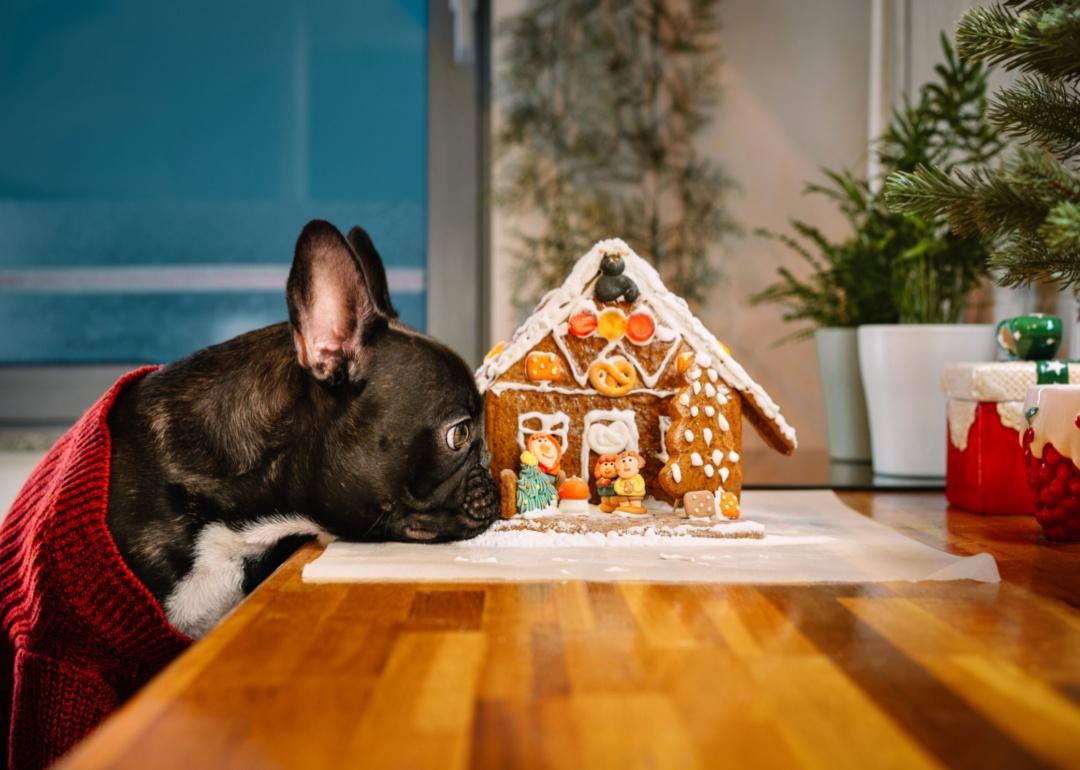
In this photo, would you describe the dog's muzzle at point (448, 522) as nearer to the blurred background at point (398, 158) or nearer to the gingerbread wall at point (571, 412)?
the gingerbread wall at point (571, 412)

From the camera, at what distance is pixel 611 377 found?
1091 millimetres

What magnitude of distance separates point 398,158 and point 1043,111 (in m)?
2.26

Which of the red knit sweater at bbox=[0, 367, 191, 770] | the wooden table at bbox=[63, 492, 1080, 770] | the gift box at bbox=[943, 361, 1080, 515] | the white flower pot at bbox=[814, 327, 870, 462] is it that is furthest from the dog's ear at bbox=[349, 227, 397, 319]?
the white flower pot at bbox=[814, 327, 870, 462]

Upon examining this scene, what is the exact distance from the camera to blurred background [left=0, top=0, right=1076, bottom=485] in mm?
2559

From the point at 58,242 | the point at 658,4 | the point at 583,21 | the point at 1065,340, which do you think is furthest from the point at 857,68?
the point at 58,242

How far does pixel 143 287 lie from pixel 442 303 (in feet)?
2.88

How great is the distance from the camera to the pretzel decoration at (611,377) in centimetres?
109

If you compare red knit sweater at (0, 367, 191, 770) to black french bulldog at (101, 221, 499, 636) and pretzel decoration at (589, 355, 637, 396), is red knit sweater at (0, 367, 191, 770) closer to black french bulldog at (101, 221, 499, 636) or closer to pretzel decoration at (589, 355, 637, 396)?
black french bulldog at (101, 221, 499, 636)

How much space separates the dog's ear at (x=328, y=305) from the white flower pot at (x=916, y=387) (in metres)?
0.95

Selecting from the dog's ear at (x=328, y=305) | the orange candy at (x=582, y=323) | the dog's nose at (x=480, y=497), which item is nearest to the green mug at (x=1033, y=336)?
the orange candy at (x=582, y=323)

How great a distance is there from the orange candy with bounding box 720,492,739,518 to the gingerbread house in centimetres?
2

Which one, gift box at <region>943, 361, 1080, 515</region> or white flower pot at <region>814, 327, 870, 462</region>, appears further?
white flower pot at <region>814, 327, 870, 462</region>

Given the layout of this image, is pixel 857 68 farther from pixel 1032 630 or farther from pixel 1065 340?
pixel 1032 630

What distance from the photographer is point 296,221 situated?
2.88 meters
